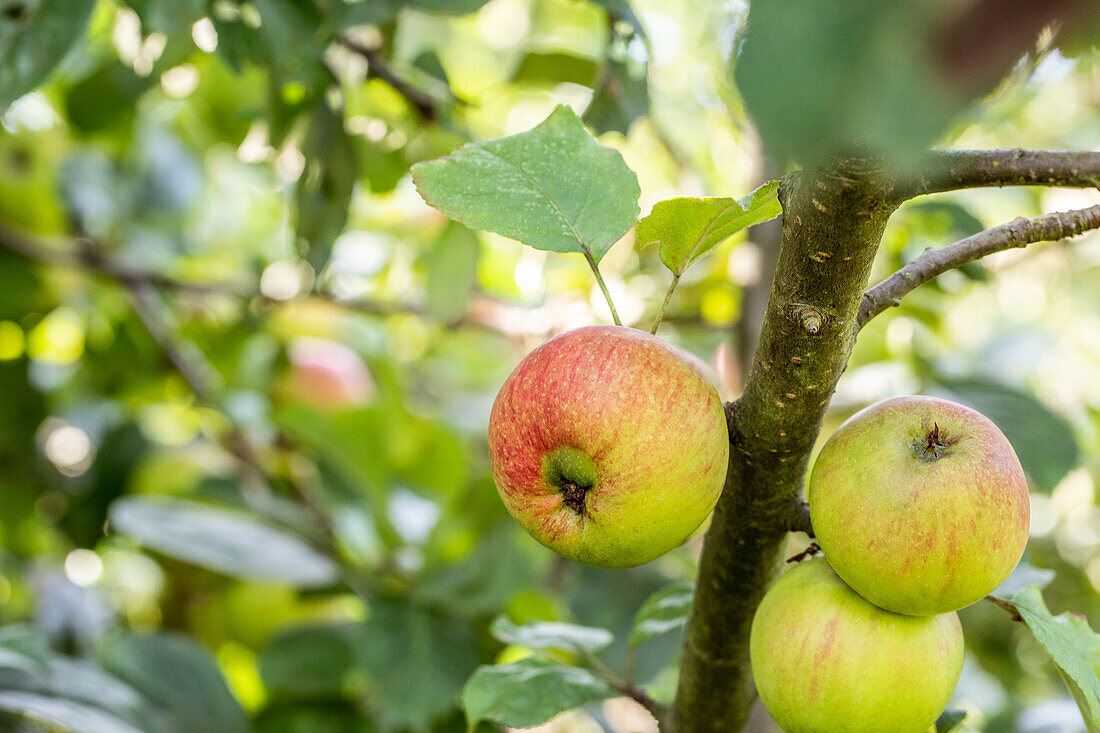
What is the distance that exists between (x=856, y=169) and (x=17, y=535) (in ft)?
4.60

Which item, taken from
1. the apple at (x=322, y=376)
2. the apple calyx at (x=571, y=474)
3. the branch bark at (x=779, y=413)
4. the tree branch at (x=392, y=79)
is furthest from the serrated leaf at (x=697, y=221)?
the apple at (x=322, y=376)

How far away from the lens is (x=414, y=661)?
836 mm

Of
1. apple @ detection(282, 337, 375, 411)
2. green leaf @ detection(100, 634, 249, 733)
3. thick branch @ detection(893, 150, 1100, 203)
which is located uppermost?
thick branch @ detection(893, 150, 1100, 203)

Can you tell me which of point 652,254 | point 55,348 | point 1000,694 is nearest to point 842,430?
point 652,254

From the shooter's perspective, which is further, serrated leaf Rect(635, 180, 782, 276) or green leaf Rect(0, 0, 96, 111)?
green leaf Rect(0, 0, 96, 111)

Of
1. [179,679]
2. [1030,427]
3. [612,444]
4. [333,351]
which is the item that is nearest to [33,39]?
[612,444]

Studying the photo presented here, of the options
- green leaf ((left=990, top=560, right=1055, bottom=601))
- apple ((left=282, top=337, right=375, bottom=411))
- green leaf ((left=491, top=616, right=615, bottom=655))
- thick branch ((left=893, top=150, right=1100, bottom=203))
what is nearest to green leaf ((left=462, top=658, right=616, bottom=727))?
green leaf ((left=491, top=616, right=615, bottom=655))

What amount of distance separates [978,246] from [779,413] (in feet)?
0.42

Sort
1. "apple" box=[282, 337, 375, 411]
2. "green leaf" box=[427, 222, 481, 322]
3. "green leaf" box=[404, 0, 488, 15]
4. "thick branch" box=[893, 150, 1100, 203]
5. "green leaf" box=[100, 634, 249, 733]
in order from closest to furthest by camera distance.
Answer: "thick branch" box=[893, 150, 1100, 203]
"green leaf" box=[404, 0, 488, 15]
"green leaf" box=[100, 634, 249, 733]
"green leaf" box=[427, 222, 481, 322]
"apple" box=[282, 337, 375, 411]

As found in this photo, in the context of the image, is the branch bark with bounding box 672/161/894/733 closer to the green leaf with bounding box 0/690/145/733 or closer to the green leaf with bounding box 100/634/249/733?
the green leaf with bounding box 0/690/145/733

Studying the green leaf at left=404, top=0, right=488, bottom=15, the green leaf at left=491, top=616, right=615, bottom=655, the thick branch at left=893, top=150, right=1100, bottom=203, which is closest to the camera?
the thick branch at left=893, top=150, right=1100, bottom=203

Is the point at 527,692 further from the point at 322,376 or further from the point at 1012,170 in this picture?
the point at 322,376

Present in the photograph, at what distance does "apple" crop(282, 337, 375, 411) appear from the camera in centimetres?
132

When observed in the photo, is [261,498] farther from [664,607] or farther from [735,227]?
[735,227]
